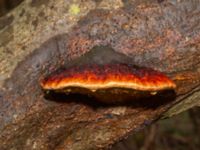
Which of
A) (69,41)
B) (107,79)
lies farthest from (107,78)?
(69,41)

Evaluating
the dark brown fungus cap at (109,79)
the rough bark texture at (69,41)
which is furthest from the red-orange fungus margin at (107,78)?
the rough bark texture at (69,41)

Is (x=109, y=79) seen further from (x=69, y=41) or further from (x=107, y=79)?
(x=69, y=41)

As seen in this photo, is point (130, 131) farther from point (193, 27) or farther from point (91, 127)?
point (193, 27)

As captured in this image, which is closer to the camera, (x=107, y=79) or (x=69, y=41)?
(x=107, y=79)

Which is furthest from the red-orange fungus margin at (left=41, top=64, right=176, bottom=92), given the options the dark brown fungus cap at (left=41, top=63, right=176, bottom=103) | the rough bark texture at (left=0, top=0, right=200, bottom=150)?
the rough bark texture at (left=0, top=0, right=200, bottom=150)

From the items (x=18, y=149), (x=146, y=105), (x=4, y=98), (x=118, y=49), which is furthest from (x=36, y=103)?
(x=146, y=105)

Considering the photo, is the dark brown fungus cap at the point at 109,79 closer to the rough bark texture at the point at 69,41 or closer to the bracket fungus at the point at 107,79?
the bracket fungus at the point at 107,79

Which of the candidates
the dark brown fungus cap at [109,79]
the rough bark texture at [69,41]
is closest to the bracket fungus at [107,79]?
the dark brown fungus cap at [109,79]

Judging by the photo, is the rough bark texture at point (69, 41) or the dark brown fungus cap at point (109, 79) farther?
the rough bark texture at point (69, 41)

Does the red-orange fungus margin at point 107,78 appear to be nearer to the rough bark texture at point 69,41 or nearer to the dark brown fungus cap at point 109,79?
the dark brown fungus cap at point 109,79
